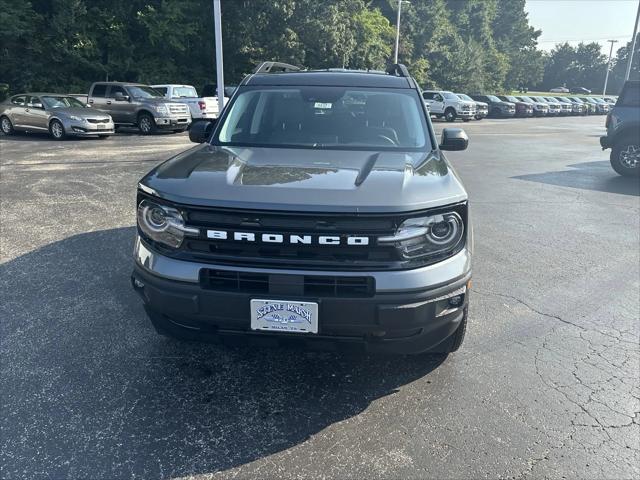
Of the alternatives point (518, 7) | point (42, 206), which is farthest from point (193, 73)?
point (518, 7)

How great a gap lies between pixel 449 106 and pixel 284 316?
3060cm

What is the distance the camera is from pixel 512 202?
8445mm

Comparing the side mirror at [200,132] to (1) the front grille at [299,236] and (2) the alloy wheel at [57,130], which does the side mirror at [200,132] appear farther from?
(2) the alloy wheel at [57,130]

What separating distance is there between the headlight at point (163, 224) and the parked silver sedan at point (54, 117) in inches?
571

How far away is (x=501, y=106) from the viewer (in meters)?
38.1

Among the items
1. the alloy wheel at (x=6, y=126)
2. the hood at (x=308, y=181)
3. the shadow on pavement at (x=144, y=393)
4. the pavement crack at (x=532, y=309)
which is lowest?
the shadow on pavement at (x=144, y=393)

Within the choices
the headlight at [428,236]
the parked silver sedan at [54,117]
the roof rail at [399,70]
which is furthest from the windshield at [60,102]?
the headlight at [428,236]

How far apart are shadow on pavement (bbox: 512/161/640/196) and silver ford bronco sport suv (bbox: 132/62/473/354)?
8413 mm

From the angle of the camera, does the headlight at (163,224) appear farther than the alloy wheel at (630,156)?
No

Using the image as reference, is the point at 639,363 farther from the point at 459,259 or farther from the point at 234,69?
the point at 234,69

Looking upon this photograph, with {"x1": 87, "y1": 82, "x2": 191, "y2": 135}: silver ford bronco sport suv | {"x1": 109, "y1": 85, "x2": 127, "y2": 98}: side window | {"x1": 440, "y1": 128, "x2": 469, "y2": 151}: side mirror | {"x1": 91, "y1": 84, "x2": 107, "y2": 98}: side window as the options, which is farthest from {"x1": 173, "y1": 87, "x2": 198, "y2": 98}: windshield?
{"x1": 440, "y1": 128, "x2": 469, "y2": 151}: side mirror

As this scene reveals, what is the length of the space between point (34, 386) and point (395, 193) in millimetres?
2406

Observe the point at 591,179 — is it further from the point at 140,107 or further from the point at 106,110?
the point at 106,110

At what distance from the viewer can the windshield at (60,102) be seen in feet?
52.4
